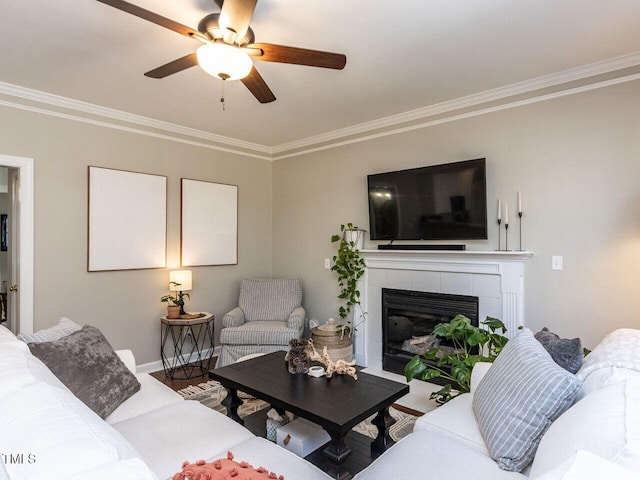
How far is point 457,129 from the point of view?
135 inches

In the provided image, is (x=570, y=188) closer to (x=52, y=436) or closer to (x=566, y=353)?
(x=566, y=353)

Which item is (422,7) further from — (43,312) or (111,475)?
(43,312)

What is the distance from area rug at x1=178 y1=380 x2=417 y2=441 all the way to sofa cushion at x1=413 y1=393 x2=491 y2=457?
652 mm

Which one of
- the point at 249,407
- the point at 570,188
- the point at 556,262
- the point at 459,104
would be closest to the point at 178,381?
the point at 249,407

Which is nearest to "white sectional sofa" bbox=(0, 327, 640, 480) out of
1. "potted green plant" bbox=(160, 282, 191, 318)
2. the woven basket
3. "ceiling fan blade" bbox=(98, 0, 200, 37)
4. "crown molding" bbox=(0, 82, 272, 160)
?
"ceiling fan blade" bbox=(98, 0, 200, 37)

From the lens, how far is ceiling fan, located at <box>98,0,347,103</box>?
68.6 inches

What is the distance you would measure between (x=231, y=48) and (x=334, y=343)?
9.25 feet

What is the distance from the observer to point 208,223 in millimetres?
4340

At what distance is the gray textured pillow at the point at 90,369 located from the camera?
5.77ft

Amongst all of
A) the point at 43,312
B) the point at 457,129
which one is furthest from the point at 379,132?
the point at 43,312

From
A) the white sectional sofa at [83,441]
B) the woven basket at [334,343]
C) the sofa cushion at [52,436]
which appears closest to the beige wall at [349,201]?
the woven basket at [334,343]

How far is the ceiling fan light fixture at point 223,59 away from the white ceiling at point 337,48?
35 cm

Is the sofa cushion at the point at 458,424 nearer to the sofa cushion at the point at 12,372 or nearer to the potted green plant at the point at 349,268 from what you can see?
the sofa cushion at the point at 12,372

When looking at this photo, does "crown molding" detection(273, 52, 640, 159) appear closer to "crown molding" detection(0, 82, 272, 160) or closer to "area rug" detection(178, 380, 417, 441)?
"crown molding" detection(0, 82, 272, 160)
